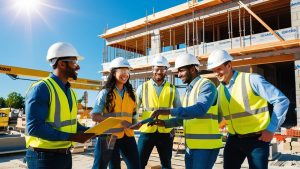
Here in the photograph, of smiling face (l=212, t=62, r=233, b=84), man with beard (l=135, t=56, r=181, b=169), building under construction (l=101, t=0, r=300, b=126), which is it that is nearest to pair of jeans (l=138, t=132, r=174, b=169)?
man with beard (l=135, t=56, r=181, b=169)

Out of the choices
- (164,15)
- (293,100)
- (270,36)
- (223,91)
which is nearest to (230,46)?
(270,36)

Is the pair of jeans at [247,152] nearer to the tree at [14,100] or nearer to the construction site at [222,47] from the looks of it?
the construction site at [222,47]

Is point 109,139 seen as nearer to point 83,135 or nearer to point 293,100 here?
point 83,135

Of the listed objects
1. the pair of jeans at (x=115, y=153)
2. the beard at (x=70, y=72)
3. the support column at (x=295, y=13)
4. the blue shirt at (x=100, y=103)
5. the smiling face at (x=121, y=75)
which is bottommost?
the pair of jeans at (x=115, y=153)

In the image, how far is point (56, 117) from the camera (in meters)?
2.62

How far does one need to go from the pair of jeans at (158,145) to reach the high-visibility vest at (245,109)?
1297mm

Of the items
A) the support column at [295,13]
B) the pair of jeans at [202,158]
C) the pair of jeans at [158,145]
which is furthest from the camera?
the support column at [295,13]

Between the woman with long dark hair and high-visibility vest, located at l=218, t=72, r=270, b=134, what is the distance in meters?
1.25

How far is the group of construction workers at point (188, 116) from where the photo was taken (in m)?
2.56

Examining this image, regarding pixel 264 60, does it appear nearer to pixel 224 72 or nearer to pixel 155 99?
pixel 155 99

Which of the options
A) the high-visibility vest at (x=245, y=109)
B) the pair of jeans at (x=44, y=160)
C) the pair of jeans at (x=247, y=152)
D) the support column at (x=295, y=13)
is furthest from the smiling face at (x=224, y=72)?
the support column at (x=295, y=13)

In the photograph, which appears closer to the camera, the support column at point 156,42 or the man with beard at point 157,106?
the man with beard at point 157,106

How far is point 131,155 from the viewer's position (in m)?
3.82

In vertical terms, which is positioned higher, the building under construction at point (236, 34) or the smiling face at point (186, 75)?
the building under construction at point (236, 34)
